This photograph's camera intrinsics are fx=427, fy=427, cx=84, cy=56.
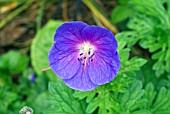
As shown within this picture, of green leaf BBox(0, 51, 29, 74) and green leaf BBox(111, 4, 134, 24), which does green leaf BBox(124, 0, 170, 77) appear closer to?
green leaf BBox(111, 4, 134, 24)

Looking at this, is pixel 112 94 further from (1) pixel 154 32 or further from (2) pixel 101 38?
(1) pixel 154 32

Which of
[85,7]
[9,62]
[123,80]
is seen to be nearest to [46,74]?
[9,62]

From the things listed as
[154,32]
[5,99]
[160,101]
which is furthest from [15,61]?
[160,101]

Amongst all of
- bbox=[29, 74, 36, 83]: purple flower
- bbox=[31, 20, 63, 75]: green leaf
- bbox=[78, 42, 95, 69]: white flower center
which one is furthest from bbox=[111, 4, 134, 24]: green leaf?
bbox=[78, 42, 95, 69]: white flower center

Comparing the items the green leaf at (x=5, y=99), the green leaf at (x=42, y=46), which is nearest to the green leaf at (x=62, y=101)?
the green leaf at (x=5, y=99)

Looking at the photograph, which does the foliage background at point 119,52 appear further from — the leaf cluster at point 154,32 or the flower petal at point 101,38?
the flower petal at point 101,38
